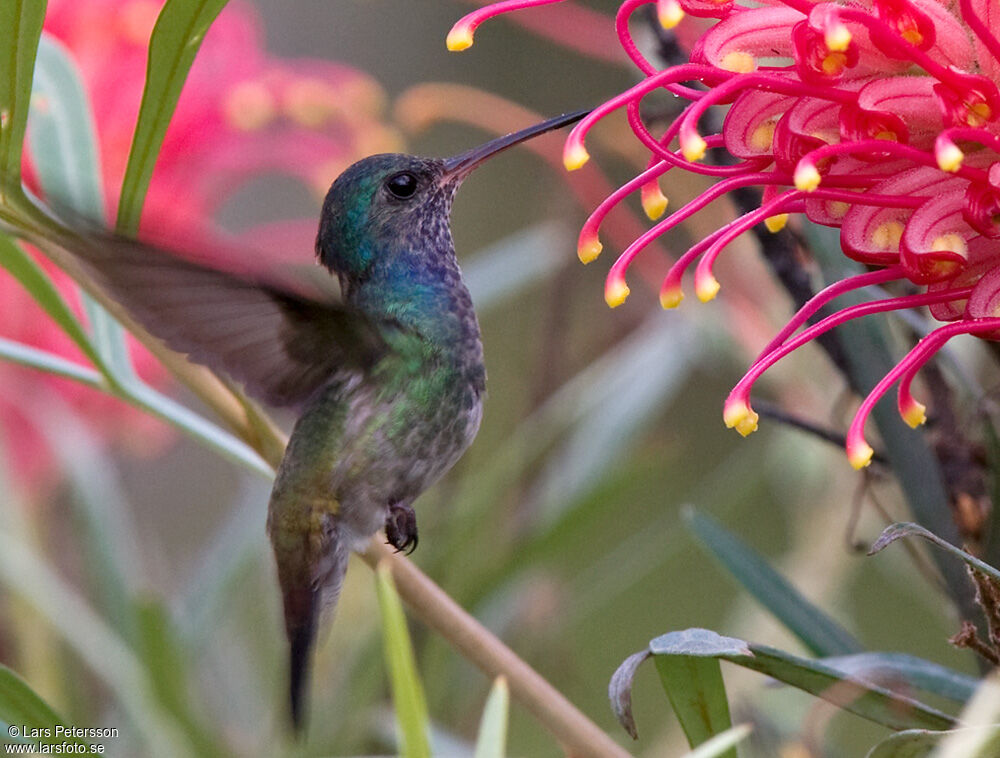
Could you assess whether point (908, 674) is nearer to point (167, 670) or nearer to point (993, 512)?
point (993, 512)

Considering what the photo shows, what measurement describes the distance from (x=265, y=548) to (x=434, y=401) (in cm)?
41

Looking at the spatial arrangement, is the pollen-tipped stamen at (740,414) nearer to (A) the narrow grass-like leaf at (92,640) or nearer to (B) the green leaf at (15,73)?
(B) the green leaf at (15,73)

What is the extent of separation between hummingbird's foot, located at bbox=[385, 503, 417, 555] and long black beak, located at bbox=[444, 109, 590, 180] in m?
0.23

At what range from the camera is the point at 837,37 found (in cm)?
51

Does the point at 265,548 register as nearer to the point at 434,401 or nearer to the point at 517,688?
the point at 434,401

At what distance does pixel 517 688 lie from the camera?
24.2 inches

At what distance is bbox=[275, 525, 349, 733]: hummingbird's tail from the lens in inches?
30.4

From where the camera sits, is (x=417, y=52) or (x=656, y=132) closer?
(x=656, y=132)

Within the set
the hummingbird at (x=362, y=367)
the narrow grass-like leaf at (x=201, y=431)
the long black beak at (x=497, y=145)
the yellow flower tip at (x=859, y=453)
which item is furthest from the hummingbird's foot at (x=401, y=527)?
the yellow flower tip at (x=859, y=453)

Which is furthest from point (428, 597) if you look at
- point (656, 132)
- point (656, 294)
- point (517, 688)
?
point (656, 294)

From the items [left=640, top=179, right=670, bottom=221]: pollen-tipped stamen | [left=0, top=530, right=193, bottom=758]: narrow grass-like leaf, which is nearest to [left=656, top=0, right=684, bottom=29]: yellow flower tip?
[left=640, top=179, right=670, bottom=221]: pollen-tipped stamen

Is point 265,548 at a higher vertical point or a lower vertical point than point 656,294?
lower

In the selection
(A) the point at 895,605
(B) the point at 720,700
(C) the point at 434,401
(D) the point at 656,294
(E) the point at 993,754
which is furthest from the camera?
(A) the point at 895,605

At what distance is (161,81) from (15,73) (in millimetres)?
64
